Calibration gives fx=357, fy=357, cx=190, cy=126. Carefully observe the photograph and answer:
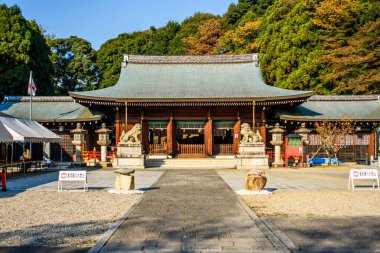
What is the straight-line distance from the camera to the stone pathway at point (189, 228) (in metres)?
5.82

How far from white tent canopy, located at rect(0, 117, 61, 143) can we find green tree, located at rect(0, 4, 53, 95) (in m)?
16.9

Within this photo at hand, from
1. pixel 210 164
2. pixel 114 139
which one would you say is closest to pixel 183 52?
pixel 114 139

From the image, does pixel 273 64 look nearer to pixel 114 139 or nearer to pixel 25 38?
pixel 114 139

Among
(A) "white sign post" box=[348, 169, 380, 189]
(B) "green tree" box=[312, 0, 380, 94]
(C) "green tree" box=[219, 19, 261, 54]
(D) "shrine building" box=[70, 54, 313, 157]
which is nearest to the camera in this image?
(A) "white sign post" box=[348, 169, 380, 189]

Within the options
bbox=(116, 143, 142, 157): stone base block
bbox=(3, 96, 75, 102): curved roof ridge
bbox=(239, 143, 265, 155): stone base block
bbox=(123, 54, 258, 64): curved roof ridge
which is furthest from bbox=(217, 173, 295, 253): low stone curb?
bbox=(3, 96, 75, 102): curved roof ridge

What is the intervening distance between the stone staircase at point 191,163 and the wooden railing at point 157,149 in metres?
1.49

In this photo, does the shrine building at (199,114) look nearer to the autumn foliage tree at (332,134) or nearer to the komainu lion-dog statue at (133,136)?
the autumn foliage tree at (332,134)

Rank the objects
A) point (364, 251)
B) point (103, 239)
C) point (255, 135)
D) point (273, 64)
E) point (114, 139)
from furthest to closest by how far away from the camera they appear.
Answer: point (273, 64), point (114, 139), point (255, 135), point (103, 239), point (364, 251)

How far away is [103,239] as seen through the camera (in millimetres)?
6141

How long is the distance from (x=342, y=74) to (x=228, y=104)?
16062mm

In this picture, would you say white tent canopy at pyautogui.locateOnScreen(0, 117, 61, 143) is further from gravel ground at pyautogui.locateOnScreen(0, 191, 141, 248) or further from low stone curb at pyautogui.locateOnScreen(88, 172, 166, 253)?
low stone curb at pyautogui.locateOnScreen(88, 172, 166, 253)

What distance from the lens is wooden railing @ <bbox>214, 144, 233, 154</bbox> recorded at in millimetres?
26641

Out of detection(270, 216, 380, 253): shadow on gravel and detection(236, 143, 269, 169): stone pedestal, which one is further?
detection(236, 143, 269, 169): stone pedestal

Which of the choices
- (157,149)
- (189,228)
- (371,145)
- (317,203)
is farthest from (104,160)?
(371,145)
